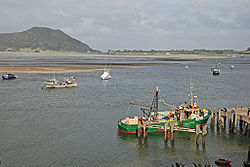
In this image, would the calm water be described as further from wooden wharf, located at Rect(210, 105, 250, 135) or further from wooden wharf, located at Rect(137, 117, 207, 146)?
wooden wharf, located at Rect(210, 105, 250, 135)

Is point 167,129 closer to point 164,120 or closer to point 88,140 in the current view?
point 164,120

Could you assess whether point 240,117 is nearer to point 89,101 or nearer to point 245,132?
point 245,132

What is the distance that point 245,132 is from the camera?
3344 cm

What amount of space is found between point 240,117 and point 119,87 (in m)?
38.9

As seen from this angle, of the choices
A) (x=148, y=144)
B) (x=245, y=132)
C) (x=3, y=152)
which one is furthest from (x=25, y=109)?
(x=245, y=132)

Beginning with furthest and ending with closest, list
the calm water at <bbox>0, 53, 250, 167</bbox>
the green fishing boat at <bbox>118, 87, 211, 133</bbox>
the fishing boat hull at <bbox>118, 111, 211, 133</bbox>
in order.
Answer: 1. the fishing boat hull at <bbox>118, 111, 211, 133</bbox>
2. the green fishing boat at <bbox>118, 87, 211, 133</bbox>
3. the calm water at <bbox>0, 53, 250, 167</bbox>

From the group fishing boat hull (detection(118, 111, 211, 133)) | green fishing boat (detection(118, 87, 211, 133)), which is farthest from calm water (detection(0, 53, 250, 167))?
green fishing boat (detection(118, 87, 211, 133))

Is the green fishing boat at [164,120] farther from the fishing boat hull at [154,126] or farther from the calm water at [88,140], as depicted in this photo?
the calm water at [88,140]

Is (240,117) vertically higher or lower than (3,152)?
higher

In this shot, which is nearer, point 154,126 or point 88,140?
point 88,140

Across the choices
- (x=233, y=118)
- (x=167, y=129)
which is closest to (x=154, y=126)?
(x=167, y=129)

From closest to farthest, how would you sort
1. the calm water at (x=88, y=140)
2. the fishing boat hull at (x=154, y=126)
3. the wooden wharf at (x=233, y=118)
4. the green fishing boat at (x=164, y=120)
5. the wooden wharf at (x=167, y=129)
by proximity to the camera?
1. the calm water at (x=88, y=140)
2. the wooden wharf at (x=167, y=129)
3. the green fishing boat at (x=164, y=120)
4. the fishing boat hull at (x=154, y=126)
5. the wooden wharf at (x=233, y=118)

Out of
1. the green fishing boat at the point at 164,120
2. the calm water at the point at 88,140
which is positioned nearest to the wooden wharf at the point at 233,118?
the calm water at the point at 88,140

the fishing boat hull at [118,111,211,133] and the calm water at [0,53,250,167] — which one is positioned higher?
the fishing boat hull at [118,111,211,133]
